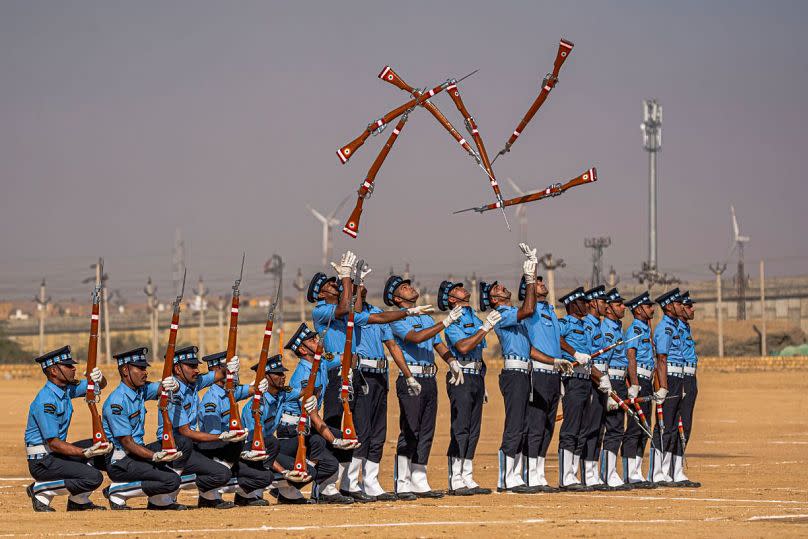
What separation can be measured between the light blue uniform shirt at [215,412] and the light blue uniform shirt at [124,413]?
23.1 inches

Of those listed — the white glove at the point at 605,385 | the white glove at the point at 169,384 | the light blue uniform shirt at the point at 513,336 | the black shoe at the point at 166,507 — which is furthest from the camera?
the white glove at the point at 605,385

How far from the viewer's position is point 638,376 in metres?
17.6

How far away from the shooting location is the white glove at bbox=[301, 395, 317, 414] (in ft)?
47.9

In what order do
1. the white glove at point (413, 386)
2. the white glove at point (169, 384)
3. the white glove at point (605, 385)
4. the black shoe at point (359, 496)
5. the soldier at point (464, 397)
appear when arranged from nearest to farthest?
the white glove at point (169, 384) → the black shoe at point (359, 496) → the white glove at point (413, 386) → the soldier at point (464, 397) → the white glove at point (605, 385)

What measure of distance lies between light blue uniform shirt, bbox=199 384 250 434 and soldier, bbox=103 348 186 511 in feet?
1.61

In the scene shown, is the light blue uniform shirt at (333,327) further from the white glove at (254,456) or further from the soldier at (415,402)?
the white glove at (254,456)

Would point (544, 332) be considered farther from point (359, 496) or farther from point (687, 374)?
point (359, 496)

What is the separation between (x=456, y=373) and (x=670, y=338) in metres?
3.33

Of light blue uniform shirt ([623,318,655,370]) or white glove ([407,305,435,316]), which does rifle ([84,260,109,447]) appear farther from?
light blue uniform shirt ([623,318,655,370])

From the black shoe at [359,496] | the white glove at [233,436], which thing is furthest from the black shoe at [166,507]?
the black shoe at [359,496]

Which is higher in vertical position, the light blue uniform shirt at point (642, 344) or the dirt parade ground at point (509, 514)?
the light blue uniform shirt at point (642, 344)

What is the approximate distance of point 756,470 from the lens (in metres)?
20.1

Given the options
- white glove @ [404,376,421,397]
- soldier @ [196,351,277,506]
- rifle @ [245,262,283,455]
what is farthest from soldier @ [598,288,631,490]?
rifle @ [245,262,283,455]

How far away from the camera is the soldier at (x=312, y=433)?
1470 centimetres
